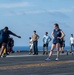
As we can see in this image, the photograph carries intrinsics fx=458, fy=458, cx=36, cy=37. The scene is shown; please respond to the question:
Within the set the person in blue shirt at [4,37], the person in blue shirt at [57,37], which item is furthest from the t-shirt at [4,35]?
the person in blue shirt at [57,37]

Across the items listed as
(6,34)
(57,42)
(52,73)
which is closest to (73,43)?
(6,34)

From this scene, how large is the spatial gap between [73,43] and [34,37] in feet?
18.4

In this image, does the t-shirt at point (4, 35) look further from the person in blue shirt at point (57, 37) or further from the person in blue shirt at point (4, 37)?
the person in blue shirt at point (57, 37)

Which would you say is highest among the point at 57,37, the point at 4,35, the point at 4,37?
the point at 4,35

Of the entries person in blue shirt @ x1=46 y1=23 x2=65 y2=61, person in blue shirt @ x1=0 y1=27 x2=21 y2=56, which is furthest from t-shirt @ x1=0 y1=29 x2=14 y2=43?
person in blue shirt @ x1=46 y1=23 x2=65 y2=61

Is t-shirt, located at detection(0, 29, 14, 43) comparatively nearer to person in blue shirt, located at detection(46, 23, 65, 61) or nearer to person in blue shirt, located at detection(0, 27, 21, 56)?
person in blue shirt, located at detection(0, 27, 21, 56)

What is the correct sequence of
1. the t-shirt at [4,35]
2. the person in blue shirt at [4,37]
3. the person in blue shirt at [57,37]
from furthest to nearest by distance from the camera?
the t-shirt at [4,35], the person in blue shirt at [4,37], the person in blue shirt at [57,37]

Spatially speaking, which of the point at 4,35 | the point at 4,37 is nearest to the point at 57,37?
the point at 4,37

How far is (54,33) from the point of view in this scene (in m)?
23.5

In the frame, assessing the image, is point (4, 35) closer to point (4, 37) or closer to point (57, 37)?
point (4, 37)

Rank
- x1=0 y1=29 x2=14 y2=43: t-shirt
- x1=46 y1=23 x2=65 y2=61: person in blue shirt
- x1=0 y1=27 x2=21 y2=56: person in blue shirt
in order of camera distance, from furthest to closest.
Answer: x1=0 y1=29 x2=14 y2=43: t-shirt → x1=0 y1=27 x2=21 y2=56: person in blue shirt → x1=46 y1=23 x2=65 y2=61: person in blue shirt

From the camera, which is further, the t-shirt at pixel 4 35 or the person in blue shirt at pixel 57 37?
the t-shirt at pixel 4 35

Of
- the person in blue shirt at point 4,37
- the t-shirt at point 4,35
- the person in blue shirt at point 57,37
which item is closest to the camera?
the person in blue shirt at point 57,37

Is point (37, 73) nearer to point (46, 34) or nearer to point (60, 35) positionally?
point (60, 35)
